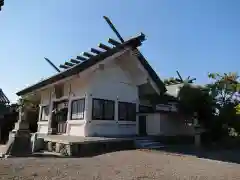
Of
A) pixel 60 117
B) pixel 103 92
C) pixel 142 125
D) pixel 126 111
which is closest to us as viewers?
pixel 103 92

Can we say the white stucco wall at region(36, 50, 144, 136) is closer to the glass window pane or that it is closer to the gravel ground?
the glass window pane

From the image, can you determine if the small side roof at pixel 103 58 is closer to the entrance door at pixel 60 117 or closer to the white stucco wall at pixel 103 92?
the white stucco wall at pixel 103 92

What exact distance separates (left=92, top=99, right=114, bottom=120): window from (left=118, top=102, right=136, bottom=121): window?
65 cm

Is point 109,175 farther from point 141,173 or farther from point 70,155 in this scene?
point 70,155

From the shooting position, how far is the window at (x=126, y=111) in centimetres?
1462

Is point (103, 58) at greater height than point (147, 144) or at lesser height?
greater

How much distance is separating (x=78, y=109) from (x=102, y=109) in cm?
142

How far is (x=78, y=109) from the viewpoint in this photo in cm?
1374

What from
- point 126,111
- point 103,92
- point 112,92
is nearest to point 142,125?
point 126,111

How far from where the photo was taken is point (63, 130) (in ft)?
48.9

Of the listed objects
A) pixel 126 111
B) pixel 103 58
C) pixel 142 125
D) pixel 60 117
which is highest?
pixel 103 58

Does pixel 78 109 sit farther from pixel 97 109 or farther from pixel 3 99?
pixel 3 99

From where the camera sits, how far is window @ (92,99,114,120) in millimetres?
13312

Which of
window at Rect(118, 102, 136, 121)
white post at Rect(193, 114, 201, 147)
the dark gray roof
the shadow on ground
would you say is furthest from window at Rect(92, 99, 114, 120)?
the dark gray roof
